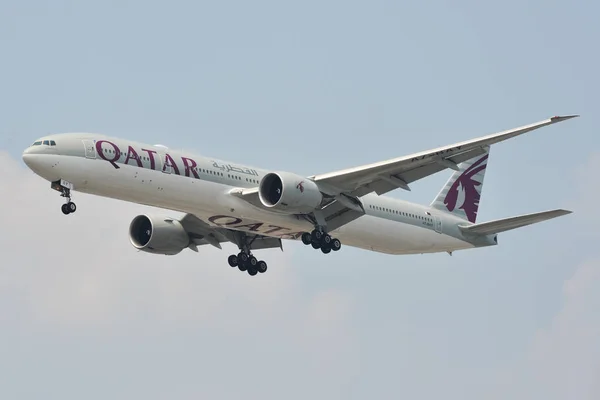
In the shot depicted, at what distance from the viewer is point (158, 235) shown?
57.4 metres

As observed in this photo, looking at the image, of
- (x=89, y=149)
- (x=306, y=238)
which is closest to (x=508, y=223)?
(x=306, y=238)

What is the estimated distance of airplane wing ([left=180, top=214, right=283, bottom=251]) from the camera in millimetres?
57772

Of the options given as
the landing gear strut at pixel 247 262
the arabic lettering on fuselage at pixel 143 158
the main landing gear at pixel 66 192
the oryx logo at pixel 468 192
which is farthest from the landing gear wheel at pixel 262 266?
the main landing gear at pixel 66 192

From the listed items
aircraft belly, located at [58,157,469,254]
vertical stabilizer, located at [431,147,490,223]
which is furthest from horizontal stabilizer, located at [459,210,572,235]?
vertical stabilizer, located at [431,147,490,223]

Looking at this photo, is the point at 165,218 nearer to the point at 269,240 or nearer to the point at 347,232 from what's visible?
the point at 269,240

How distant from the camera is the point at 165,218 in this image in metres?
57.9

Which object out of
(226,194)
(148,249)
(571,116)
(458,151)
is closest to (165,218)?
(148,249)

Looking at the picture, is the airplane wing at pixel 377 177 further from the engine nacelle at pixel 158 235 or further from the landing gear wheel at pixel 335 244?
the engine nacelle at pixel 158 235

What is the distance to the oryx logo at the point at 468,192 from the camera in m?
61.4

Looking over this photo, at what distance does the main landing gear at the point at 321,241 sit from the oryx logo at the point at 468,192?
9.22 meters

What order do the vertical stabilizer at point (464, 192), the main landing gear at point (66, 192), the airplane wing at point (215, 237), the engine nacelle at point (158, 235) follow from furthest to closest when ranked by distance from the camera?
the vertical stabilizer at point (464, 192) → the airplane wing at point (215, 237) → the engine nacelle at point (158, 235) → the main landing gear at point (66, 192)

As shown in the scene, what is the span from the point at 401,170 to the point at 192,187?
346 inches

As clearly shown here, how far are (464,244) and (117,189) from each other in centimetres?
1866

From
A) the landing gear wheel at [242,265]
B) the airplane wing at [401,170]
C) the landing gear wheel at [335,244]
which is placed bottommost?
the landing gear wheel at [335,244]
